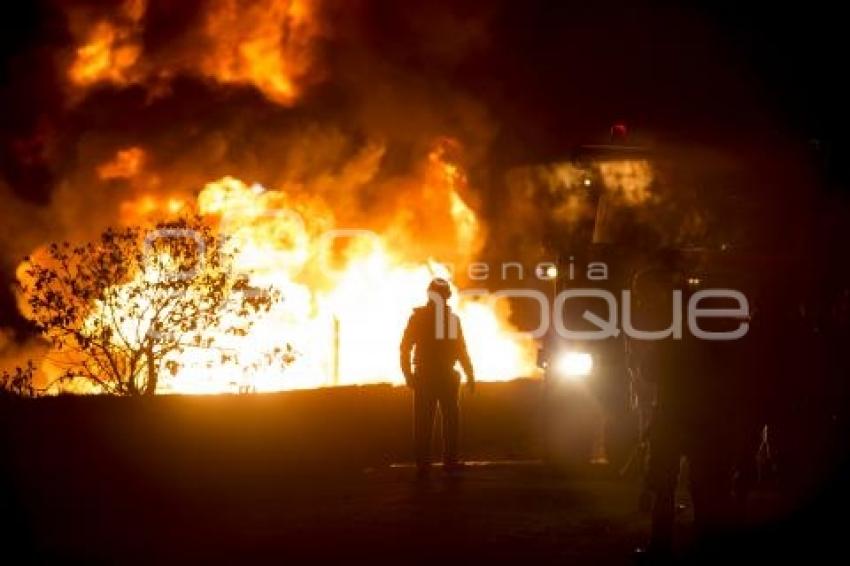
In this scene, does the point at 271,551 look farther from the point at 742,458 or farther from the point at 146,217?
the point at 146,217

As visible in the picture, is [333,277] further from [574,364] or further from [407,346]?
[574,364]

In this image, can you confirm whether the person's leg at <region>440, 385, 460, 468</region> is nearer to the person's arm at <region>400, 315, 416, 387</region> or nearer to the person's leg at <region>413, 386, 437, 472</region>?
the person's leg at <region>413, 386, 437, 472</region>

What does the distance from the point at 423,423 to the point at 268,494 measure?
2735 millimetres

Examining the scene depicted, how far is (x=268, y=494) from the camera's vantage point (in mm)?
13414

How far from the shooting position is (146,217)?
2450 cm

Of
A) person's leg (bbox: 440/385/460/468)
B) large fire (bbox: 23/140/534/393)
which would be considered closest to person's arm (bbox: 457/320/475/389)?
person's leg (bbox: 440/385/460/468)

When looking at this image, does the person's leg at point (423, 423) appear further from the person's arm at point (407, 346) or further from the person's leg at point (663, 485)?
the person's leg at point (663, 485)

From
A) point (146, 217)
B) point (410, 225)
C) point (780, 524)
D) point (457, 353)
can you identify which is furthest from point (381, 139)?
point (780, 524)

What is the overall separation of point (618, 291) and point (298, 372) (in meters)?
9.14

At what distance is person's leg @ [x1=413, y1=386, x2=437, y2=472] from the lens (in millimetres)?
15383

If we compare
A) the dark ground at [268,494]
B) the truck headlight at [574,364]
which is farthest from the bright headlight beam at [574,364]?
the dark ground at [268,494]

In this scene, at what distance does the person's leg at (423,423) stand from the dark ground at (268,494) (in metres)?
0.29

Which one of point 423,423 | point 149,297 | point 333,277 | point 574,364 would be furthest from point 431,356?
point 333,277

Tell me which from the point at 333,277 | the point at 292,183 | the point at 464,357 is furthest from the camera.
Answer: the point at 292,183
